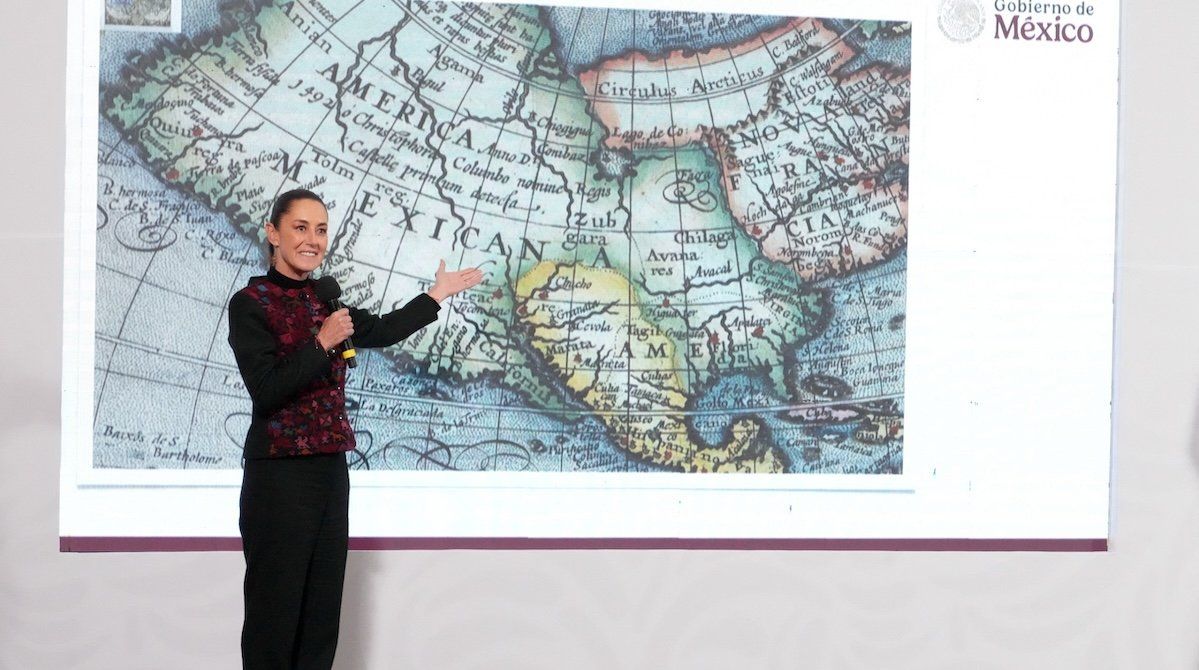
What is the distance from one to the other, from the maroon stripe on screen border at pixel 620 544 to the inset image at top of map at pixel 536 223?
17cm

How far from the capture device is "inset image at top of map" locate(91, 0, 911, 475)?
8.48 feet

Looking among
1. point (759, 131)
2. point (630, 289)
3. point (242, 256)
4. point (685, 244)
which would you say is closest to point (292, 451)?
point (242, 256)

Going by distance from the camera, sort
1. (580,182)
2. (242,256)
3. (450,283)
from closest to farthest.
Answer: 1. (450,283)
2. (242,256)
3. (580,182)

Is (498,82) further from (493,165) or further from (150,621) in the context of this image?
(150,621)

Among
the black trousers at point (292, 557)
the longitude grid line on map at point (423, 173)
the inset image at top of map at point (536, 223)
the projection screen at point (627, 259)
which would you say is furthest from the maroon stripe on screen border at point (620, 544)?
the black trousers at point (292, 557)

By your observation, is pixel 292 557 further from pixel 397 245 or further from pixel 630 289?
pixel 630 289

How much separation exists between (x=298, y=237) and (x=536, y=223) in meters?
0.74

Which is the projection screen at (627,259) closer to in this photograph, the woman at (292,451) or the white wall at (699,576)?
the white wall at (699,576)

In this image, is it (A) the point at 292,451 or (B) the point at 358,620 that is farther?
(B) the point at 358,620

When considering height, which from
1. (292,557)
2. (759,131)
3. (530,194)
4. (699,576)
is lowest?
(699,576)

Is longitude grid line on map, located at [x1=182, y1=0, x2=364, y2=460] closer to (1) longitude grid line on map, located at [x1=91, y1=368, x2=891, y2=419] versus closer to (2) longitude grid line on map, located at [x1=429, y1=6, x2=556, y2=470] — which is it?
(1) longitude grid line on map, located at [x1=91, y1=368, x2=891, y2=419]

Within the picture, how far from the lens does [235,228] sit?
2600 millimetres

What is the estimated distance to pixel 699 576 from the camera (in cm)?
275

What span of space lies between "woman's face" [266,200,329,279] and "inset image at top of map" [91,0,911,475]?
0.52 metres
